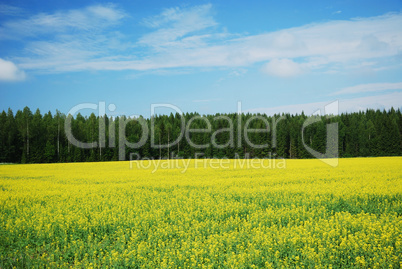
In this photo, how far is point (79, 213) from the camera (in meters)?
11.5

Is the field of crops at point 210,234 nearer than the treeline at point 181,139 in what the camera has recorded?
Yes

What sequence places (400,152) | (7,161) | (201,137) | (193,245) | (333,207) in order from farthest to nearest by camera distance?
(201,137) < (400,152) < (7,161) < (333,207) < (193,245)

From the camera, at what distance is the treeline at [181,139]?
2724 inches

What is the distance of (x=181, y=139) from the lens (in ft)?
304

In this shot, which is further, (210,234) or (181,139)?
(181,139)

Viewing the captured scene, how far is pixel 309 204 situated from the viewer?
42.2 ft

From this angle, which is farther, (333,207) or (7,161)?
(7,161)

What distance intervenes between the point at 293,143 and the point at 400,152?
28.5m

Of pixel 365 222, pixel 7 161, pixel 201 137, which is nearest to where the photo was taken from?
pixel 365 222

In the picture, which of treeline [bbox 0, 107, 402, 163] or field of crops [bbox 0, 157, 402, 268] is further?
treeline [bbox 0, 107, 402, 163]

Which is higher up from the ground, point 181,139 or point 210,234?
point 181,139

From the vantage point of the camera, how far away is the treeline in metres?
69.2

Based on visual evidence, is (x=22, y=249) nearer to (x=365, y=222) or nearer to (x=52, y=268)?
(x=52, y=268)

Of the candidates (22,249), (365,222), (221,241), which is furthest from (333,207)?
(22,249)
